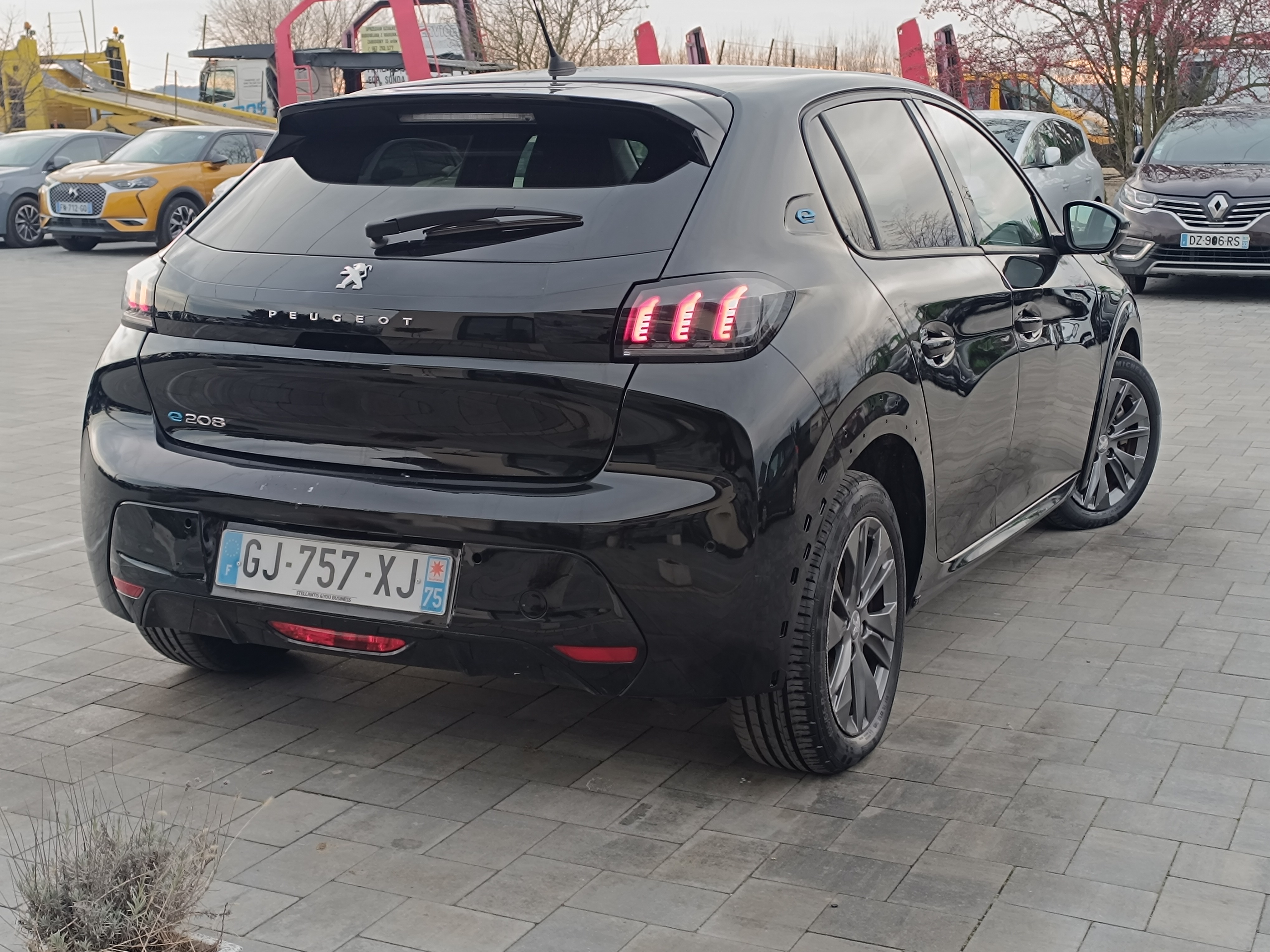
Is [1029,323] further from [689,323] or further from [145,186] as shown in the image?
[145,186]

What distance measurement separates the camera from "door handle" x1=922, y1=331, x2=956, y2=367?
13.0 feet

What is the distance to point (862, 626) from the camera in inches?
149

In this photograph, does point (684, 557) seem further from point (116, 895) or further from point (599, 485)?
point (116, 895)

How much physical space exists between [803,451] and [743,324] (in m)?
0.30

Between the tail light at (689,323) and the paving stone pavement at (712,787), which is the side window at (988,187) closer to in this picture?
the paving stone pavement at (712,787)

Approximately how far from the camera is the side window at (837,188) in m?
3.80

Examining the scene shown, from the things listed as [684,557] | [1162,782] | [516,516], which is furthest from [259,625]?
[1162,782]

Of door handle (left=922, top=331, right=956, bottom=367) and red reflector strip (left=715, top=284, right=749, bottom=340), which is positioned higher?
red reflector strip (left=715, top=284, right=749, bottom=340)

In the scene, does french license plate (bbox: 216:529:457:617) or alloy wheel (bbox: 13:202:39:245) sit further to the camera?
alloy wheel (bbox: 13:202:39:245)

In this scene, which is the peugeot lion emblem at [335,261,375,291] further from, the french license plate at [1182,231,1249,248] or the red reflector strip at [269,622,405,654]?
the french license plate at [1182,231,1249,248]

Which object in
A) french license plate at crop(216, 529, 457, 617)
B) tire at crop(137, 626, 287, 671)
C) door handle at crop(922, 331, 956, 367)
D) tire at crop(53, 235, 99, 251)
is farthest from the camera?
tire at crop(53, 235, 99, 251)

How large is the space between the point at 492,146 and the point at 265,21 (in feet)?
242

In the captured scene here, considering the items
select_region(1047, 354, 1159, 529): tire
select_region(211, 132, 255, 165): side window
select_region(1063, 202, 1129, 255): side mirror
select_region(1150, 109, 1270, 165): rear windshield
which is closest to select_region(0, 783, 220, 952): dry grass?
select_region(1063, 202, 1129, 255): side mirror

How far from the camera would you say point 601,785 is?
3.65 meters
